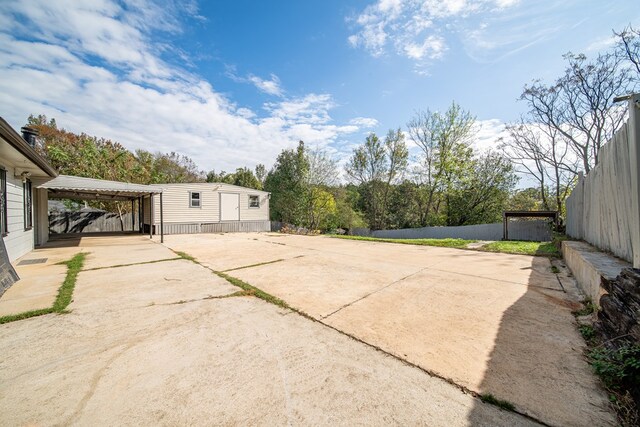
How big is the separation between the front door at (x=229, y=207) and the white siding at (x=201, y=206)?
0.22 m

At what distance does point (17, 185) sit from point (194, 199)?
8096mm

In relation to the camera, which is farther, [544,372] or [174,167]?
[174,167]

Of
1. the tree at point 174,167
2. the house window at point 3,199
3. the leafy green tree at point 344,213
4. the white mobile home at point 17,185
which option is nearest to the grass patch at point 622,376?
the white mobile home at point 17,185

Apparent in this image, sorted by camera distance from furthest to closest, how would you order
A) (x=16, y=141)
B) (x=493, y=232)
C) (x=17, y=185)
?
1. (x=493, y=232)
2. (x=17, y=185)
3. (x=16, y=141)

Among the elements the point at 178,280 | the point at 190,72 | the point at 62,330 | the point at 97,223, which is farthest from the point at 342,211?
the point at 62,330

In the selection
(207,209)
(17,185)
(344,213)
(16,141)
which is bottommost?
(344,213)

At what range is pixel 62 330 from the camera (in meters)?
2.60

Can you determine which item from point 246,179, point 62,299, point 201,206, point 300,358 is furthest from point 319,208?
point 300,358

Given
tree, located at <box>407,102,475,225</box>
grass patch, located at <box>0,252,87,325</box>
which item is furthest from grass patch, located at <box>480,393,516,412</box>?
tree, located at <box>407,102,475,225</box>

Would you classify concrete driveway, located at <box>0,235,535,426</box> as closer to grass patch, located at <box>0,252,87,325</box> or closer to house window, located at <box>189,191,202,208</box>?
grass patch, located at <box>0,252,87,325</box>

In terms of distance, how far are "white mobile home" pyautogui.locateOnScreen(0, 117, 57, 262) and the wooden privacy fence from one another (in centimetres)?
761

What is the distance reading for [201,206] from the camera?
1500cm

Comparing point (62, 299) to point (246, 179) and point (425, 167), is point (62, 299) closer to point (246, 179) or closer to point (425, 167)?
point (425, 167)

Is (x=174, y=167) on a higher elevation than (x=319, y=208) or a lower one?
higher
